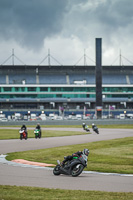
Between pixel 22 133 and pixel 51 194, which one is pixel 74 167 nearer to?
pixel 51 194

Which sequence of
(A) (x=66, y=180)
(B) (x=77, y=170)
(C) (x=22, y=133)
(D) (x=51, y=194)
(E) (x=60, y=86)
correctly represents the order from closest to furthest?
1. (D) (x=51, y=194)
2. (A) (x=66, y=180)
3. (B) (x=77, y=170)
4. (C) (x=22, y=133)
5. (E) (x=60, y=86)

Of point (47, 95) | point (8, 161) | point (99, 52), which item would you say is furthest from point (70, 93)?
point (8, 161)

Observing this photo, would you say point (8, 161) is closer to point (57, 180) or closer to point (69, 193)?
point (57, 180)

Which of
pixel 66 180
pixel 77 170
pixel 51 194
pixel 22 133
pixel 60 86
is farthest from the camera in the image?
pixel 60 86

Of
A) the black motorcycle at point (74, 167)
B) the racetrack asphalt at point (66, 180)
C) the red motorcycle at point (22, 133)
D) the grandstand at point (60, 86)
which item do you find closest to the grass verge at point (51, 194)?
the racetrack asphalt at point (66, 180)

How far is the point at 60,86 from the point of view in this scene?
129 metres

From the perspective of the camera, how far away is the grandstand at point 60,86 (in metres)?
129

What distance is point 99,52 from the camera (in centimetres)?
9988

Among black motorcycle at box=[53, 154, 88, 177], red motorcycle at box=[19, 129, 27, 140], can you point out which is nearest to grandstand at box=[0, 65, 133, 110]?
red motorcycle at box=[19, 129, 27, 140]

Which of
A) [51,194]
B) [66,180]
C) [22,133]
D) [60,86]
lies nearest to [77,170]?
[66,180]

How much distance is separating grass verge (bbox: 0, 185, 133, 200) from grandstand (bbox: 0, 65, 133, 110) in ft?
377

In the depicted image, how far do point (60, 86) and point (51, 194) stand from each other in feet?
386

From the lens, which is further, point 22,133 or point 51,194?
point 22,133

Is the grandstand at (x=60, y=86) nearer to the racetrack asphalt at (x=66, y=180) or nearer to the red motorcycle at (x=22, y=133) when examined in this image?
the red motorcycle at (x=22, y=133)
